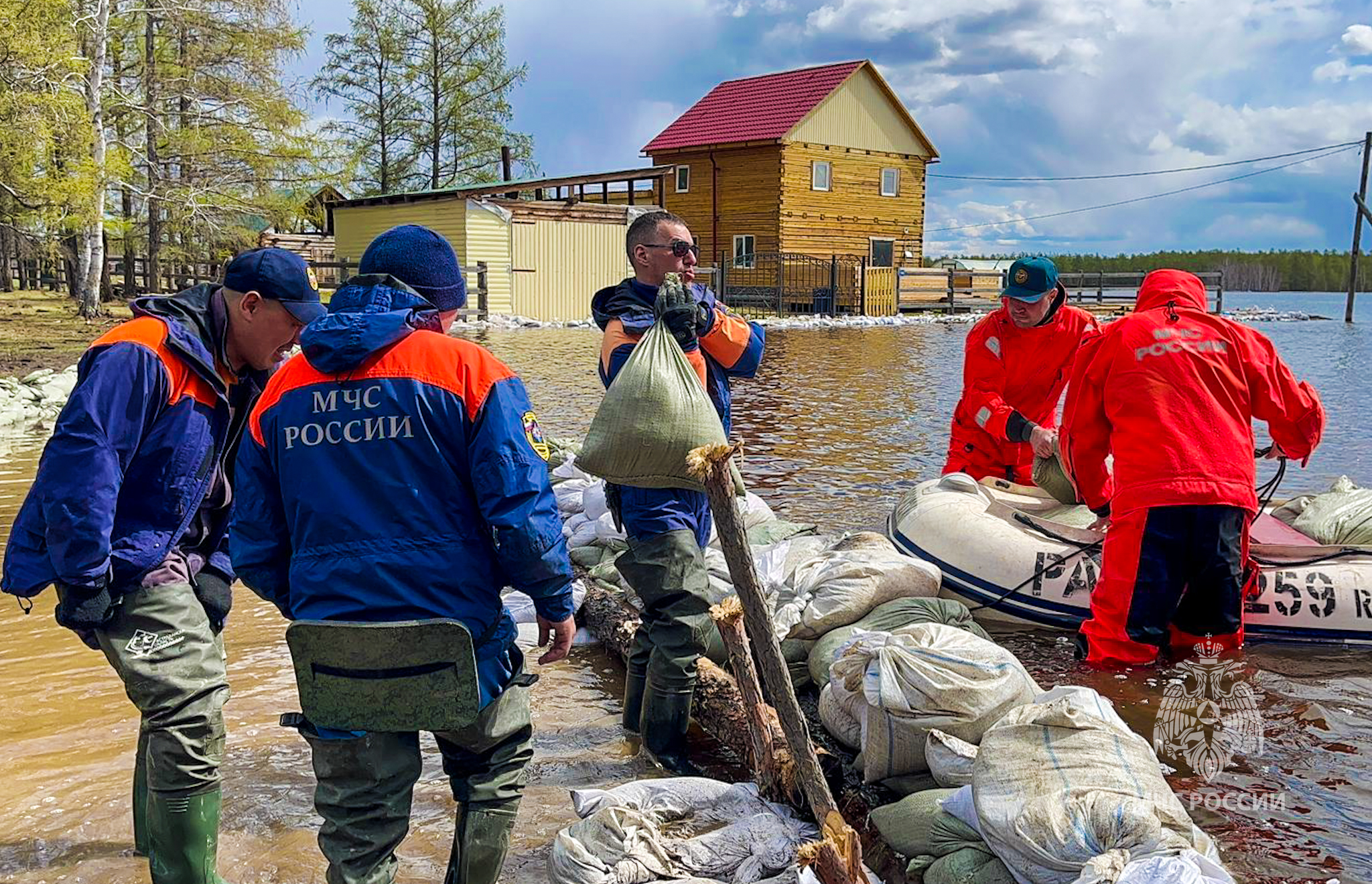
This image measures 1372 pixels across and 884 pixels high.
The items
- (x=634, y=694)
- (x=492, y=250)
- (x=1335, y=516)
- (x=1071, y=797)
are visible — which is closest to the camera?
(x=1071, y=797)

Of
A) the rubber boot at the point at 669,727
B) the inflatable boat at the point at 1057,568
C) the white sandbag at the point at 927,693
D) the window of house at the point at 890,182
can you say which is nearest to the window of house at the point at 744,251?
the window of house at the point at 890,182

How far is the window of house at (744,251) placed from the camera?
35156 mm

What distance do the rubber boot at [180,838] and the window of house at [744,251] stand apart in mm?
32894

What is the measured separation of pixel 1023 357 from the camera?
589 centimetres

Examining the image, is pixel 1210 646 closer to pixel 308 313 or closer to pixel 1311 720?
pixel 1311 720

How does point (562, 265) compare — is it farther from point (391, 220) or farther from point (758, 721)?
point (758, 721)

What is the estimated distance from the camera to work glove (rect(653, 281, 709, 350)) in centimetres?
361

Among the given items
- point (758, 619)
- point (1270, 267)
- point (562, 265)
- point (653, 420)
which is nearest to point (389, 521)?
point (758, 619)

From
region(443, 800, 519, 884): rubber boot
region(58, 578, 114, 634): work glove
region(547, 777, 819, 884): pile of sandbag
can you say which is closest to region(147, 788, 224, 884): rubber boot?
region(58, 578, 114, 634): work glove

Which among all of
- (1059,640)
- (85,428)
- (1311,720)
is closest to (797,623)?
(1059,640)

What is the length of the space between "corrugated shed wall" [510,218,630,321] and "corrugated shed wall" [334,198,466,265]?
1480mm

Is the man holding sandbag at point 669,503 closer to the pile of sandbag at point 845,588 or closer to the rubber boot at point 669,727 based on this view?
the rubber boot at point 669,727

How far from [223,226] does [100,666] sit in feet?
67.6

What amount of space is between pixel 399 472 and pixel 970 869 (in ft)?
5.70
